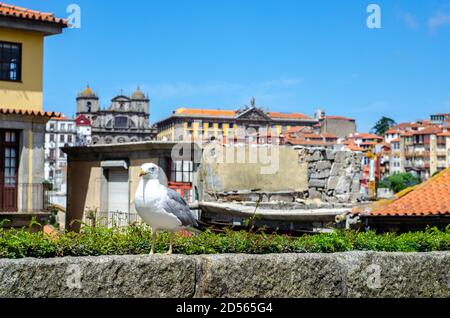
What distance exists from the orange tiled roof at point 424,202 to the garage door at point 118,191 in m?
12.2

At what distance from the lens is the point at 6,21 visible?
952 inches

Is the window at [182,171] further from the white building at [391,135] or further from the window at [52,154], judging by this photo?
the white building at [391,135]

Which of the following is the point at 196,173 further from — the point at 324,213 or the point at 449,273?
the point at 449,273

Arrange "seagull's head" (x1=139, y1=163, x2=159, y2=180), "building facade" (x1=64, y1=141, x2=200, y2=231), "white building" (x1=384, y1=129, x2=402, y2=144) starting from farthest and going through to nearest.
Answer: "white building" (x1=384, y1=129, x2=402, y2=144), "building facade" (x1=64, y1=141, x2=200, y2=231), "seagull's head" (x1=139, y1=163, x2=159, y2=180)

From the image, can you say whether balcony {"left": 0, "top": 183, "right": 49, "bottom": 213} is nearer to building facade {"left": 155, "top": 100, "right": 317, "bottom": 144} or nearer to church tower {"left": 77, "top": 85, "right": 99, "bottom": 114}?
building facade {"left": 155, "top": 100, "right": 317, "bottom": 144}

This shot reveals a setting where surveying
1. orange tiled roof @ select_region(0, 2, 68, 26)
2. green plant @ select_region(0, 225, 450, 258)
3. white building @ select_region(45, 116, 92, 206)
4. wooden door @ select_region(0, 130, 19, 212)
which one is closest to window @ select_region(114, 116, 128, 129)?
white building @ select_region(45, 116, 92, 206)

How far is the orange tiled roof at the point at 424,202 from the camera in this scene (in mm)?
15805

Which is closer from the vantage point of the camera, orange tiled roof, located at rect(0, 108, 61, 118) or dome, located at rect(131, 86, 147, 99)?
orange tiled roof, located at rect(0, 108, 61, 118)

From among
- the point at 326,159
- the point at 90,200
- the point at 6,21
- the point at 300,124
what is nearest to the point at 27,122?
the point at 6,21

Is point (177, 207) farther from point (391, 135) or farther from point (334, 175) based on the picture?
point (391, 135)

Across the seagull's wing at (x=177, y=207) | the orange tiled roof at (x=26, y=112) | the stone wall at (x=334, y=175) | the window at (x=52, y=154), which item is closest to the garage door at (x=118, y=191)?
the orange tiled roof at (x=26, y=112)

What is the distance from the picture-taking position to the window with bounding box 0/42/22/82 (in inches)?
966
